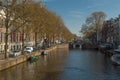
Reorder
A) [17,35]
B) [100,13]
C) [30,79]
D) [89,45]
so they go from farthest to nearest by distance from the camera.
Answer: [89,45], [100,13], [17,35], [30,79]

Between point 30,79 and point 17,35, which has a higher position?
point 17,35

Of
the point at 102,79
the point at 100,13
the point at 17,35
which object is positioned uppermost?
the point at 100,13

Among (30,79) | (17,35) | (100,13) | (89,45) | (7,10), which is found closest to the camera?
(30,79)

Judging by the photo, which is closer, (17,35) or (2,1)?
(2,1)

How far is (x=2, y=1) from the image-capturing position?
66.6 metres

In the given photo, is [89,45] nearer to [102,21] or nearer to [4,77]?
[102,21]

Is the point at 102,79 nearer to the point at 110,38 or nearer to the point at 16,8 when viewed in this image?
the point at 16,8

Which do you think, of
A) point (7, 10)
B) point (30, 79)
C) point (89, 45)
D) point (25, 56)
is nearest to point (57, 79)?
point (30, 79)

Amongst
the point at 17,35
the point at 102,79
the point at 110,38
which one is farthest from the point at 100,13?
the point at 102,79

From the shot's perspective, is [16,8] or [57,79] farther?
[16,8]

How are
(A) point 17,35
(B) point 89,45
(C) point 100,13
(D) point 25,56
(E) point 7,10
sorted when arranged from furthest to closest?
(B) point 89,45 → (C) point 100,13 → (A) point 17,35 → (D) point 25,56 → (E) point 7,10

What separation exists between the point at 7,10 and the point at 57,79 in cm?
2371

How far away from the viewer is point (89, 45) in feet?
587

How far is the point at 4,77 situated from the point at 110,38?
12709 centimetres
